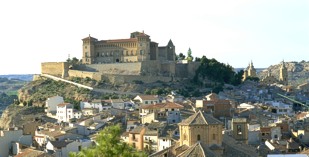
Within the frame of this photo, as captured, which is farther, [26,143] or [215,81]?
[215,81]

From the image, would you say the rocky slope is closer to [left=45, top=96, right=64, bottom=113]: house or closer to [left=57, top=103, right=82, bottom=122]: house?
[left=45, top=96, right=64, bottom=113]: house

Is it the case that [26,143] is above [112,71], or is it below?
below

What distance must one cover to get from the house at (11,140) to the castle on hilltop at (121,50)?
132 feet

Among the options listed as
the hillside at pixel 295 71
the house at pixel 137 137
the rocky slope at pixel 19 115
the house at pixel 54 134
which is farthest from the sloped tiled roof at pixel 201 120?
the hillside at pixel 295 71

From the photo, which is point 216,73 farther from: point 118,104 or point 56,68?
point 118,104

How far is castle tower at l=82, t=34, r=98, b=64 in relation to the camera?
8081cm

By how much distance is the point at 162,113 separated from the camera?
4812 cm

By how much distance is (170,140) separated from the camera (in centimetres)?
3722

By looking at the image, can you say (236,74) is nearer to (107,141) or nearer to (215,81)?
(215,81)

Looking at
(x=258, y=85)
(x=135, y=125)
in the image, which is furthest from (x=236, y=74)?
(x=135, y=125)

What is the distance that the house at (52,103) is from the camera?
6331 centimetres

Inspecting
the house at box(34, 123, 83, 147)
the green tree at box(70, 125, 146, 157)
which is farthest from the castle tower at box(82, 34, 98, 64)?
the green tree at box(70, 125, 146, 157)

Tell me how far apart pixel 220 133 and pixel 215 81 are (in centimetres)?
4898

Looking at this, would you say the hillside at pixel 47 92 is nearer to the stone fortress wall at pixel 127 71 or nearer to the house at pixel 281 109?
the stone fortress wall at pixel 127 71
